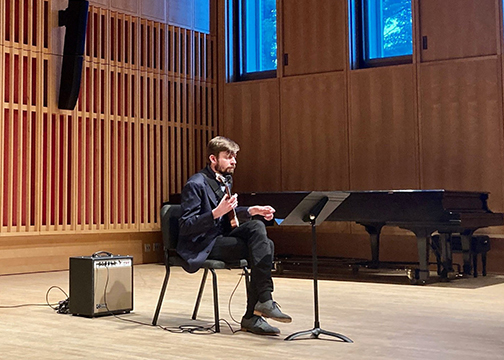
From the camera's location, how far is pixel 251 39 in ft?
31.9

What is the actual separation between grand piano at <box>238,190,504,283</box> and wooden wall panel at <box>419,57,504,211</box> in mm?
807

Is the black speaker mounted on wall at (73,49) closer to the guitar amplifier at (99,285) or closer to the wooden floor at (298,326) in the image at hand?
the wooden floor at (298,326)

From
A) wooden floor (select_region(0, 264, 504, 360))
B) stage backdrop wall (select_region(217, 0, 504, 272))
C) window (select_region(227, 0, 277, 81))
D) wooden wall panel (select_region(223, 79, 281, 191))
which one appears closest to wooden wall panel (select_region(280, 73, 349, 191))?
stage backdrop wall (select_region(217, 0, 504, 272))

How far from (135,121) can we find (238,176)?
1.63 m

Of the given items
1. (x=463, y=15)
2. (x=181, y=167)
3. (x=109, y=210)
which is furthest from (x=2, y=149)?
(x=463, y=15)

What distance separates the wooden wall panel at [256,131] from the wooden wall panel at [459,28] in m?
2.12

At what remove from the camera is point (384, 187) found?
8227 millimetres

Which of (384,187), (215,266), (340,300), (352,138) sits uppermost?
(352,138)

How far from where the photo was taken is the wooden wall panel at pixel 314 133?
8.55 metres

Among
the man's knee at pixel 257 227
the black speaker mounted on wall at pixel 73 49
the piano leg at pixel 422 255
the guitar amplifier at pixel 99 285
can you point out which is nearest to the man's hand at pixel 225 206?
the man's knee at pixel 257 227

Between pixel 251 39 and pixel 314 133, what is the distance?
1875 millimetres

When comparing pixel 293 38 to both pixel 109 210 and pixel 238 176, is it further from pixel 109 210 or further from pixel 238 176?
pixel 109 210

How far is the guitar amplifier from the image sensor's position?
4.35m

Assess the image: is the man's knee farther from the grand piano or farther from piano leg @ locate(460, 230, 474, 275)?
piano leg @ locate(460, 230, 474, 275)
